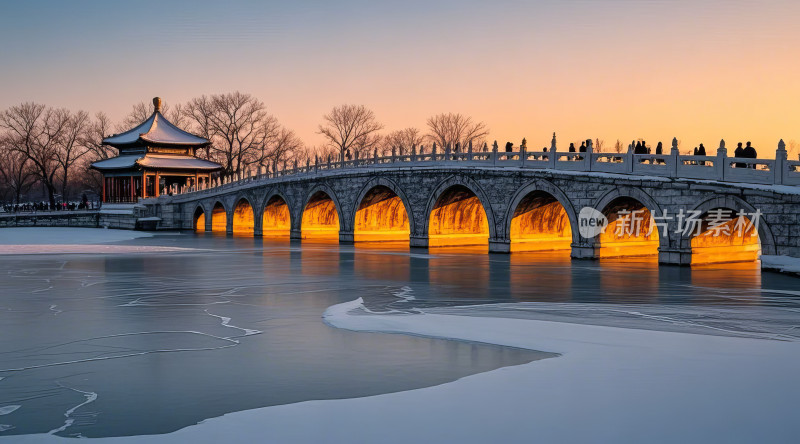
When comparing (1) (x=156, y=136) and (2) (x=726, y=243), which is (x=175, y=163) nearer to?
(1) (x=156, y=136)

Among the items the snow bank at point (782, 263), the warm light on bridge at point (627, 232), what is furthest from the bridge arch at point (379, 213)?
the snow bank at point (782, 263)

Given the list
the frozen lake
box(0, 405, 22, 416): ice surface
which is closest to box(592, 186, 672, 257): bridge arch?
the frozen lake

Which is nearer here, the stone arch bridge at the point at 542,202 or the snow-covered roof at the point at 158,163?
the stone arch bridge at the point at 542,202

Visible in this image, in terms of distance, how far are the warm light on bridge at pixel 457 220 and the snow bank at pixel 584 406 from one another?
68.4ft

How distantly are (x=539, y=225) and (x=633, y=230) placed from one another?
399cm

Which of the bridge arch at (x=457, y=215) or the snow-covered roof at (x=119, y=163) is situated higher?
the snow-covered roof at (x=119, y=163)

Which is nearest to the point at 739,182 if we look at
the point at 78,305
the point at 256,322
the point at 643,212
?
the point at 643,212

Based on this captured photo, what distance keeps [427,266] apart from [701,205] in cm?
777

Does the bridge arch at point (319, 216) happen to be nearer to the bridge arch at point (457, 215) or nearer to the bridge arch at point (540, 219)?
the bridge arch at point (457, 215)

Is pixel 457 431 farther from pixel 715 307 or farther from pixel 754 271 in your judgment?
pixel 754 271

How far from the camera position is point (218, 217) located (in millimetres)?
50375

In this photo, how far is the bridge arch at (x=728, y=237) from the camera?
1875cm

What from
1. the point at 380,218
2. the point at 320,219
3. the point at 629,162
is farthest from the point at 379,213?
the point at 629,162

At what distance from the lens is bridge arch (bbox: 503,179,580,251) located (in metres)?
24.7
